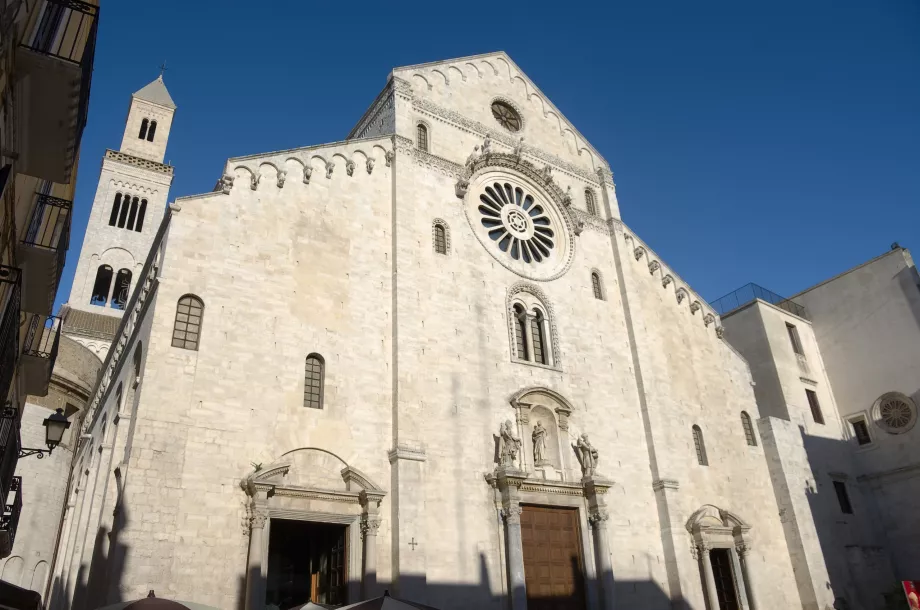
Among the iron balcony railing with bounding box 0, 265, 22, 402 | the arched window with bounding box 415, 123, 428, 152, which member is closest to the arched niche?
the arched window with bounding box 415, 123, 428, 152

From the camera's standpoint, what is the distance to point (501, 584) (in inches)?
629

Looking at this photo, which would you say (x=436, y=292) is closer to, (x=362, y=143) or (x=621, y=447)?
(x=362, y=143)

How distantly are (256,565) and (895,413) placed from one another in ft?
78.4

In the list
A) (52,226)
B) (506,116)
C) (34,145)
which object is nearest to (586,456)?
(506,116)

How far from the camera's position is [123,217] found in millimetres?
42781

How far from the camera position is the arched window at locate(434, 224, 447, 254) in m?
19.6

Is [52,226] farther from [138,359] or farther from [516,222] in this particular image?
[516,222]

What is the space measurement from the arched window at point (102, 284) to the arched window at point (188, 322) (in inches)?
1135

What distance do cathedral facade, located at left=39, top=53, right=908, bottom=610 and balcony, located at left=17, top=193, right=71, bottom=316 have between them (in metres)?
2.74

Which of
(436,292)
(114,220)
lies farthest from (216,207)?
(114,220)

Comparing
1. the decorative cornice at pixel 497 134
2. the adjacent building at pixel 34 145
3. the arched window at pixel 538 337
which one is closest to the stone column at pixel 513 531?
the arched window at pixel 538 337

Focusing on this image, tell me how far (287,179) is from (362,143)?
2.90m

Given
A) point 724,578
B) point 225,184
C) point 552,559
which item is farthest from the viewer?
point 724,578

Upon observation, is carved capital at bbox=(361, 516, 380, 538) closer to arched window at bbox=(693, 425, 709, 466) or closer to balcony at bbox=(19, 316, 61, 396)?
balcony at bbox=(19, 316, 61, 396)
